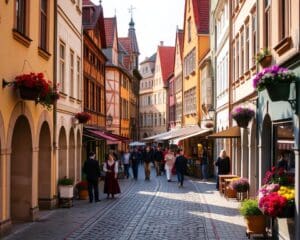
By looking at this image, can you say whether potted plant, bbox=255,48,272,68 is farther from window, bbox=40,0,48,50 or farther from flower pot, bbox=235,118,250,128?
window, bbox=40,0,48,50

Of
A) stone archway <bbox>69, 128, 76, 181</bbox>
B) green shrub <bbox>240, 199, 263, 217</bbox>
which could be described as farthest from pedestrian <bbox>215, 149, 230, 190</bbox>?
green shrub <bbox>240, 199, 263, 217</bbox>

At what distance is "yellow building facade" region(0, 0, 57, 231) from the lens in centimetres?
1310

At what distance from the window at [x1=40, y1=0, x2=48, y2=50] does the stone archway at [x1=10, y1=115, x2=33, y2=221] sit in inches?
127

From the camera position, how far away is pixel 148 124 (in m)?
98.4

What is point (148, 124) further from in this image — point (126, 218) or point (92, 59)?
point (126, 218)

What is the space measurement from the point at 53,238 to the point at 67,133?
933 cm

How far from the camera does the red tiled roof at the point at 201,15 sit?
150 feet

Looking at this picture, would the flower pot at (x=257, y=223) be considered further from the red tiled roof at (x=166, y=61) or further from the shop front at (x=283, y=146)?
the red tiled roof at (x=166, y=61)

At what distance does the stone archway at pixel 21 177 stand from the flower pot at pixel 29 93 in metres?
2.07

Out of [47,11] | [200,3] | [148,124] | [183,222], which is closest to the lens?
[183,222]

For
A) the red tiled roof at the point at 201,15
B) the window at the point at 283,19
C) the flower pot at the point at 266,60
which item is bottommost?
the flower pot at the point at 266,60

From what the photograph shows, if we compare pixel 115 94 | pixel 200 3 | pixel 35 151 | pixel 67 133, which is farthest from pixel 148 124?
pixel 35 151

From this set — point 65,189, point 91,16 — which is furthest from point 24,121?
point 91,16

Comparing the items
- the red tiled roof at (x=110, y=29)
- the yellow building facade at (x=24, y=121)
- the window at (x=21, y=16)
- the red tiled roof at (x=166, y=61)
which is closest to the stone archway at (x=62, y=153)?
the yellow building facade at (x=24, y=121)
